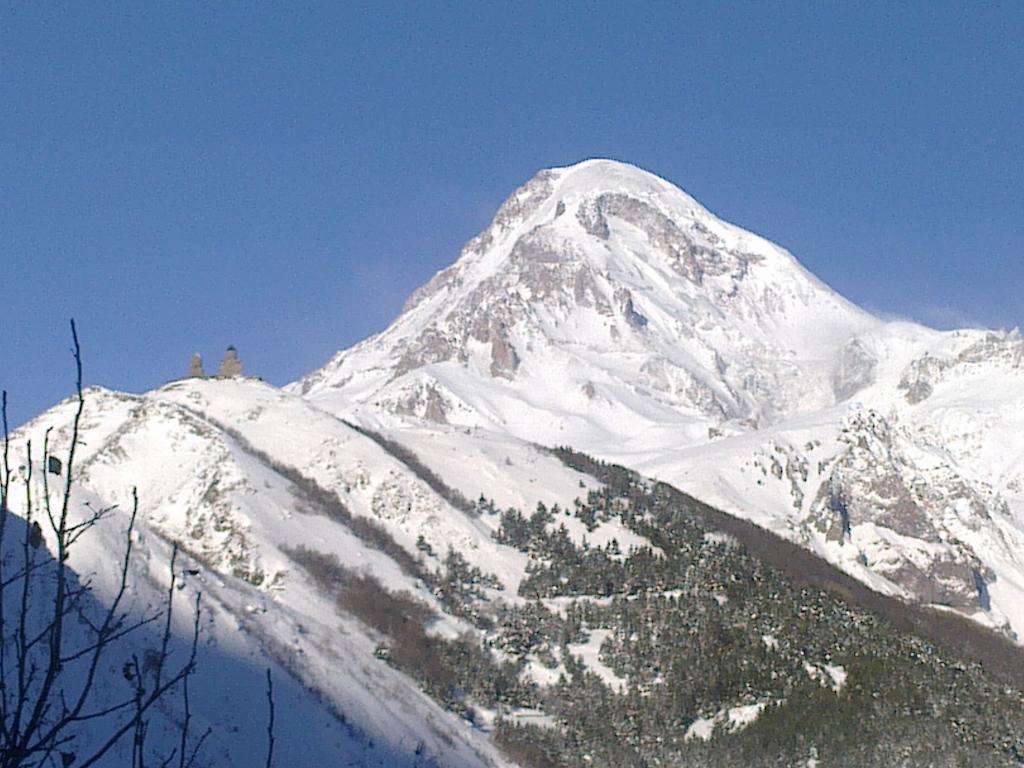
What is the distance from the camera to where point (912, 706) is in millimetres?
72062

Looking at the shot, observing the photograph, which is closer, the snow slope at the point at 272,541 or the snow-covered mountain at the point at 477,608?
the snow slope at the point at 272,541

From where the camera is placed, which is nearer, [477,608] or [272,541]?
[272,541]

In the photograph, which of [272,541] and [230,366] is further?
[230,366]

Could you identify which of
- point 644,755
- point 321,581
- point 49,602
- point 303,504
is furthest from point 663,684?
point 49,602

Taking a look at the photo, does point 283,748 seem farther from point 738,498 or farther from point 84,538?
point 738,498

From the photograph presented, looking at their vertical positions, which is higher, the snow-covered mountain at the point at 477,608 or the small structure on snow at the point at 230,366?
the small structure on snow at the point at 230,366

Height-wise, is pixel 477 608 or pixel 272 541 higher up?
pixel 272 541

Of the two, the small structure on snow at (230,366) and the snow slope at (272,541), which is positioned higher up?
the small structure on snow at (230,366)

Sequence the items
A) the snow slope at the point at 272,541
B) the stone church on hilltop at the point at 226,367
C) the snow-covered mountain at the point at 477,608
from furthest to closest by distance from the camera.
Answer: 1. the stone church on hilltop at the point at 226,367
2. the snow-covered mountain at the point at 477,608
3. the snow slope at the point at 272,541

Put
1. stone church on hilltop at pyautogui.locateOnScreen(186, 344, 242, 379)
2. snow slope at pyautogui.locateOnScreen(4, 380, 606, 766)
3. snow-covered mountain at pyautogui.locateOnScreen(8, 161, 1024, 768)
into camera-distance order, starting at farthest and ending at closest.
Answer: stone church on hilltop at pyautogui.locateOnScreen(186, 344, 242, 379) → snow-covered mountain at pyautogui.locateOnScreen(8, 161, 1024, 768) → snow slope at pyautogui.locateOnScreen(4, 380, 606, 766)

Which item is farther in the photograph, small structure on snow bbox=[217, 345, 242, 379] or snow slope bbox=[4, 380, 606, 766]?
small structure on snow bbox=[217, 345, 242, 379]

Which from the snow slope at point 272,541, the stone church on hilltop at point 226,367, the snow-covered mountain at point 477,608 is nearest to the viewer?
the snow slope at point 272,541

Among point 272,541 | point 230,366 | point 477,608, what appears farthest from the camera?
point 230,366

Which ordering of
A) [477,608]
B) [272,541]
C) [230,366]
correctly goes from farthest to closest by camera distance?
[230,366]
[477,608]
[272,541]
